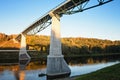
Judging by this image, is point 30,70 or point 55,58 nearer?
point 55,58

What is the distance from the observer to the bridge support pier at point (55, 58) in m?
48.3

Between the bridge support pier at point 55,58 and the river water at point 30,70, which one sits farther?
the river water at point 30,70

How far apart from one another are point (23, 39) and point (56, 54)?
5352 cm

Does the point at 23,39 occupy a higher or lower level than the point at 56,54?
higher

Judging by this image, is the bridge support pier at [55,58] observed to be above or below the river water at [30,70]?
above

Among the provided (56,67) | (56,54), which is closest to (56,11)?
(56,54)

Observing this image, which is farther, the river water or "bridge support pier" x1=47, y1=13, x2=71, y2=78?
the river water

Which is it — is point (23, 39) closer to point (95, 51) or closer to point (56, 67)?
point (56, 67)

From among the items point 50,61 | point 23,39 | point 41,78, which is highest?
point 23,39

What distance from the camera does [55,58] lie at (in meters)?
49.1

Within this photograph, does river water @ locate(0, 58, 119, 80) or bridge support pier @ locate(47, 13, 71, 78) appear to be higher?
bridge support pier @ locate(47, 13, 71, 78)

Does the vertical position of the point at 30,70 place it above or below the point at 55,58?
below

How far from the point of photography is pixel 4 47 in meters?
159

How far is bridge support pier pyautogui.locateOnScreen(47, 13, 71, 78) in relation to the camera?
48344 millimetres
